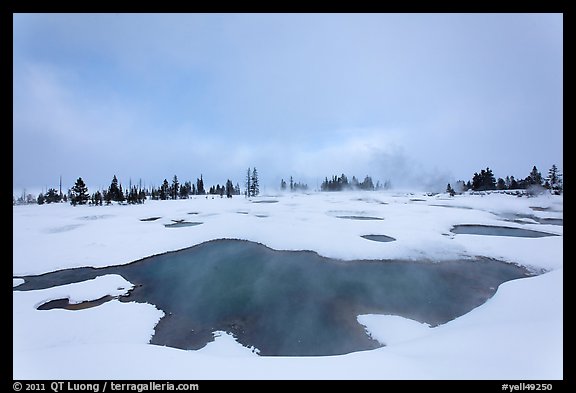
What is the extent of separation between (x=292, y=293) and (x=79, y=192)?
5428 centimetres

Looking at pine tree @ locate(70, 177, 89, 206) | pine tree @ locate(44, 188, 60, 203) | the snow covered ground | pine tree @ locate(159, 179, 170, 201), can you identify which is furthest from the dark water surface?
pine tree @ locate(44, 188, 60, 203)

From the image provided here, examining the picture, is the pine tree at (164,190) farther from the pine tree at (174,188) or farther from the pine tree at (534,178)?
the pine tree at (534,178)

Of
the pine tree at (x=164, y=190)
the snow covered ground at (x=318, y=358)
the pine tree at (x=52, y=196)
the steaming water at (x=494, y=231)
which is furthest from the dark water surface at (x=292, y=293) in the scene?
the pine tree at (x=52, y=196)

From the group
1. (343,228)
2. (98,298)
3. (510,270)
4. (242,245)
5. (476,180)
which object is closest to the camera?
(98,298)

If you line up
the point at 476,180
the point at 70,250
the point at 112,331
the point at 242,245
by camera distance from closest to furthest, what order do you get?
the point at 112,331 → the point at 70,250 → the point at 242,245 → the point at 476,180

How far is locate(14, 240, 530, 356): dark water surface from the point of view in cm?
659

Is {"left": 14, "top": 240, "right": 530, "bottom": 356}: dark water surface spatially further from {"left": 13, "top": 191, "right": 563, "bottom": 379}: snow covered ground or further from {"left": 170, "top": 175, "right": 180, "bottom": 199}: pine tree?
{"left": 170, "top": 175, "right": 180, "bottom": 199}: pine tree

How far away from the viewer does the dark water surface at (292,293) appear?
21.6 ft

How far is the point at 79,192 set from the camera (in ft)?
139

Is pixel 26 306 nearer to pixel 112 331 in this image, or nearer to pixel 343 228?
pixel 112 331

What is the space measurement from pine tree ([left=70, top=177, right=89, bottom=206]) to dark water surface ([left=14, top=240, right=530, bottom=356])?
4378 cm
